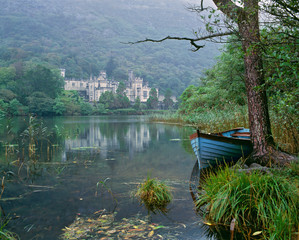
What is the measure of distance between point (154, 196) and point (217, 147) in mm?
2577

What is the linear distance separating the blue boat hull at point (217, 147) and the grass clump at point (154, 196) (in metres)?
2.04

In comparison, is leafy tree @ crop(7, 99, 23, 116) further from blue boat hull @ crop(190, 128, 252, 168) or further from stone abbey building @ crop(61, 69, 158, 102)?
blue boat hull @ crop(190, 128, 252, 168)

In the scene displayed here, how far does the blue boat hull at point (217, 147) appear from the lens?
700 centimetres

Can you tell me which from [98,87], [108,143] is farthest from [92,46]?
[108,143]

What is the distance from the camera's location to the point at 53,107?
188ft

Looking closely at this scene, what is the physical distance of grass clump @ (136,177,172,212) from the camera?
504 cm

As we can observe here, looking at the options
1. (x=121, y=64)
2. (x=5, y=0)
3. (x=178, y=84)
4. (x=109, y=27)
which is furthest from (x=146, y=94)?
(x=5, y=0)

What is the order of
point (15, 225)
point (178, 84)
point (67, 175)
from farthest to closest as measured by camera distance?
point (178, 84), point (67, 175), point (15, 225)

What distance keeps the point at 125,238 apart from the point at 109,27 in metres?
192

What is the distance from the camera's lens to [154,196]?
5.17 meters

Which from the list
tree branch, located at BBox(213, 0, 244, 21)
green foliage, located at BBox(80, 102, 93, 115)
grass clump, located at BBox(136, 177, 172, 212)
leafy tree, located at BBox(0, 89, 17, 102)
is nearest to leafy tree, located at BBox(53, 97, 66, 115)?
leafy tree, located at BBox(0, 89, 17, 102)

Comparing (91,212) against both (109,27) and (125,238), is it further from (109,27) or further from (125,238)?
(109,27)

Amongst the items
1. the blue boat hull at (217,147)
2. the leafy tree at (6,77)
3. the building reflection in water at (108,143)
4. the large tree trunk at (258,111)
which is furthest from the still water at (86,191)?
the leafy tree at (6,77)

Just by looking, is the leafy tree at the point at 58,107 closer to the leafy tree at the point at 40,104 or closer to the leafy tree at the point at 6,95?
the leafy tree at the point at 40,104
